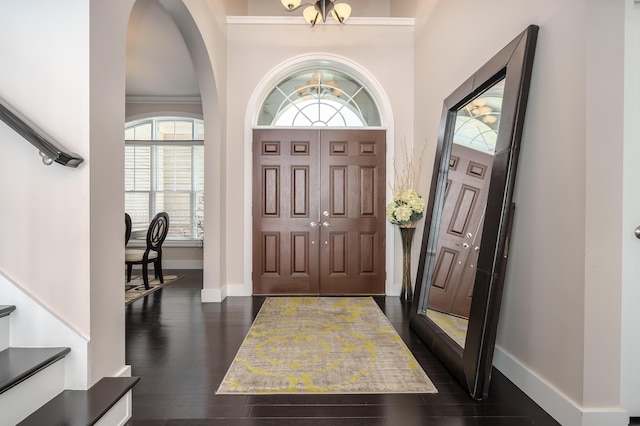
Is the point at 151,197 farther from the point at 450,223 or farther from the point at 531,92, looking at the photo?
the point at 531,92

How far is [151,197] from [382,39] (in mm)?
5290

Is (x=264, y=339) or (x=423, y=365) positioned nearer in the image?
(x=423, y=365)

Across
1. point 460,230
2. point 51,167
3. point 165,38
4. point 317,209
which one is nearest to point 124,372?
point 51,167

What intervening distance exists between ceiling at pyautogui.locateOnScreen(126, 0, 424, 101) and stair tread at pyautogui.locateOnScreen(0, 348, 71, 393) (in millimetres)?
3565

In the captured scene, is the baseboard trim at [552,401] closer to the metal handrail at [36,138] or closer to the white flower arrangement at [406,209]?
the white flower arrangement at [406,209]

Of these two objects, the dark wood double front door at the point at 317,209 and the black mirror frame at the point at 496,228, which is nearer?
the black mirror frame at the point at 496,228

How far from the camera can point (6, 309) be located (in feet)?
5.39

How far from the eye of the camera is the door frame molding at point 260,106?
463 cm

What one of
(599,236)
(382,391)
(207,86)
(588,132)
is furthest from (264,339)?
(207,86)

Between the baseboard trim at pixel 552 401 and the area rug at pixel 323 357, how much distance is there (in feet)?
1.72

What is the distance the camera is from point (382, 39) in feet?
15.5

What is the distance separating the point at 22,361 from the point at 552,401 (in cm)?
255

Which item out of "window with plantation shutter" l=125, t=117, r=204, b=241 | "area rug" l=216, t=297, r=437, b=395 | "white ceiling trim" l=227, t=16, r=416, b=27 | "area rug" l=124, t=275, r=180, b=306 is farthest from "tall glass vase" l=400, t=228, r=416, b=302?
"window with plantation shutter" l=125, t=117, r=204, b=241

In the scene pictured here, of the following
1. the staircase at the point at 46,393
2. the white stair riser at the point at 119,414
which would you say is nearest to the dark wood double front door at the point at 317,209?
the white stair riser at the point at 119,414
